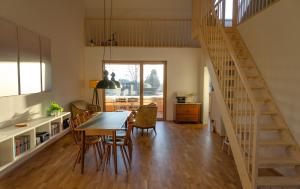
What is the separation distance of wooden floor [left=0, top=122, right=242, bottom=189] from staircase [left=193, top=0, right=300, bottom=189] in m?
0.53

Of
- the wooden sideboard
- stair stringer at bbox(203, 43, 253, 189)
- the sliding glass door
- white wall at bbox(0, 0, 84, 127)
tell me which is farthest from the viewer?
the sliding glass door

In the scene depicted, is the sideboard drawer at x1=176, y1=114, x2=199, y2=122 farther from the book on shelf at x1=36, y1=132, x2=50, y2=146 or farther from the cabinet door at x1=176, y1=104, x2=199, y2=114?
the book on shelf at x1=36, y1=132, x2=50, y2=146

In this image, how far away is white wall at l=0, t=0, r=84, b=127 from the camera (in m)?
4.06

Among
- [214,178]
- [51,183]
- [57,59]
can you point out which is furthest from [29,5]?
[214,178]

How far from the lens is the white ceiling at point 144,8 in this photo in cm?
823

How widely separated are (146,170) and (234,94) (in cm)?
205

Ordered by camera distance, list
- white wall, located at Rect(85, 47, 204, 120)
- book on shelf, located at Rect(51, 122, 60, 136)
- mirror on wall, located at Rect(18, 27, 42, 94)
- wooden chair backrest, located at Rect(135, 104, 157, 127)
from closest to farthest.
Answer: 1. mirror on wall, located at Rect(18, 27, 42, 94)
2. book on shelf, located at Rect(51, 122, 60, 136)
3. wooden chair backrest, located at Rect(135, 104, 157, 127)
4. white wall, located at Rect(85, 47, 204, 120)

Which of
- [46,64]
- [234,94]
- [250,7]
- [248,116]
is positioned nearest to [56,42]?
[46,64]

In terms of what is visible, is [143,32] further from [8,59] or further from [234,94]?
[8,59]

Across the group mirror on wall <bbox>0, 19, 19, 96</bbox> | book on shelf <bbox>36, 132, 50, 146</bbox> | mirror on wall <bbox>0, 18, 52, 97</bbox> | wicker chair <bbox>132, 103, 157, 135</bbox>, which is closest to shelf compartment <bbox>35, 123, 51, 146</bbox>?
book on shelf <bbox>36, 132, 50, 146</bbox>

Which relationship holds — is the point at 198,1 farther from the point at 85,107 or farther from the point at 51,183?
the point at 51,183

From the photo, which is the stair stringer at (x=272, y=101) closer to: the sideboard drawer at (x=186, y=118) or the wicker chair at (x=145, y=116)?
the wicker chair at (x=145, y=116)

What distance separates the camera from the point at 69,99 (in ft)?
22.4

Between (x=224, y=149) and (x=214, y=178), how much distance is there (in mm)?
1579
